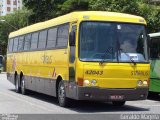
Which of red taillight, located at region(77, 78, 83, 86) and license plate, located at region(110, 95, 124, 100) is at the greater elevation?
red taillight, located at region(77, 78, 83, 86)

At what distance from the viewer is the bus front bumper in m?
14.7

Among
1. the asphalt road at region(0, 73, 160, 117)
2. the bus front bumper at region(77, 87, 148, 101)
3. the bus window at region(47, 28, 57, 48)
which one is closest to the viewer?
the bus front bumper at region(77, 87, 148, 101)

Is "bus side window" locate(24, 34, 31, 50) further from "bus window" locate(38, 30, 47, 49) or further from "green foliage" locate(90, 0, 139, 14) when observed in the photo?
"green foliage" locate(90, 0, 139, 14)

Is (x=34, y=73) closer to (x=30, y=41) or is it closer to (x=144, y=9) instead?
(x=30, y=41)

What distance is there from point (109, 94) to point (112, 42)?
1569mm

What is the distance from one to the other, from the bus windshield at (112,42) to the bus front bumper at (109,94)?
880mm

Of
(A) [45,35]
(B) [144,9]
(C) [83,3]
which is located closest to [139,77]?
(A) [45,35]

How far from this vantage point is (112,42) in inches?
600

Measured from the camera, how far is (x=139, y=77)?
15242mm

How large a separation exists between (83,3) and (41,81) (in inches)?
1100

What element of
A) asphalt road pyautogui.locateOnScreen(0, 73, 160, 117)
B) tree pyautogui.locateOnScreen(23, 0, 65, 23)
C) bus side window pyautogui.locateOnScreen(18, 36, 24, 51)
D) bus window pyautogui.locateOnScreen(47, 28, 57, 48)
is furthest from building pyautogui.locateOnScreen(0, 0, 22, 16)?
asphalt road pyautogui.locateOnScreen(0, 73, 160, 117)

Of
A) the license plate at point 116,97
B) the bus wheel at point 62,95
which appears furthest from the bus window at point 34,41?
the license plate at point 116,97

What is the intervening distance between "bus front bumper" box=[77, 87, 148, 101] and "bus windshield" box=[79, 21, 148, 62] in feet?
2.89

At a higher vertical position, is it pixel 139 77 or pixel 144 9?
pixel 144 9
